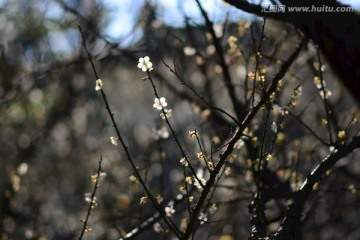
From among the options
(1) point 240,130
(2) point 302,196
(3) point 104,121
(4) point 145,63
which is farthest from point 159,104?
(3) point 104,121

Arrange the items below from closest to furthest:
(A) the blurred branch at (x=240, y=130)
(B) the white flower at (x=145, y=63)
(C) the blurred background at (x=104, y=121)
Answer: (A) the blurred branch at (x=240, y=130)
(B) the white flower at (x=145, y=63)
(C) the blurred background at (x=104, y=121)

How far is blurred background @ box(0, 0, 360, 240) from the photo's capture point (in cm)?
739

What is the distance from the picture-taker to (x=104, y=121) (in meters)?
14.8

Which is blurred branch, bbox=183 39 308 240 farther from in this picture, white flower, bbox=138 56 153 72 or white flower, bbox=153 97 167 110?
white flower, bbox=138 56 153 72

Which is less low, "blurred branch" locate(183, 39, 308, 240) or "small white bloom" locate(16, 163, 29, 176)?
"small white bloom" locate(16, 163, 29, 176)

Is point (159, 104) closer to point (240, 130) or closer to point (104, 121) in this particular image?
point (240, 130)

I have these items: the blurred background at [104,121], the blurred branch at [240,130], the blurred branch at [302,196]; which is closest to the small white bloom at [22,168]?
the blurred background at [104,121]

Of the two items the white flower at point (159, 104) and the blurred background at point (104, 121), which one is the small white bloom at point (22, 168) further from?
the white flower at point (159, 104)

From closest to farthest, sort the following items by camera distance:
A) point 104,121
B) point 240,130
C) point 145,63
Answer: point 240,130 → point 145,63 → point 104,121

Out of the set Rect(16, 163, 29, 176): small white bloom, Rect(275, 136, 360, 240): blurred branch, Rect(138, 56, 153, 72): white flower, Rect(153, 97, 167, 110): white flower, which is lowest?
Rect(275, 136, 360, 240): blurred branch

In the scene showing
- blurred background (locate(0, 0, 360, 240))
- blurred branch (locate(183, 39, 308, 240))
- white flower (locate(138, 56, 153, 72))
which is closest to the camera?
blurred branch (locate(183, 39, 308, 240))

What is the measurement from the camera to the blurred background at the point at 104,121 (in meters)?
7.39

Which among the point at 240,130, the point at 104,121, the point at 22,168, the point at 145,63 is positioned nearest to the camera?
the point at 240,130

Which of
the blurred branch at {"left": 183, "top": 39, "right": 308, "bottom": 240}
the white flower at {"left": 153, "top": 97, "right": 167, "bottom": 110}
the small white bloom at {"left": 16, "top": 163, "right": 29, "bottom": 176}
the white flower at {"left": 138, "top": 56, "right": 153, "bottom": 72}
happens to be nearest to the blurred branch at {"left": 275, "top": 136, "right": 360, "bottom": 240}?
the blurred branch at {"left": 183, "top": 39, "right": 308, "bottom": 240}
